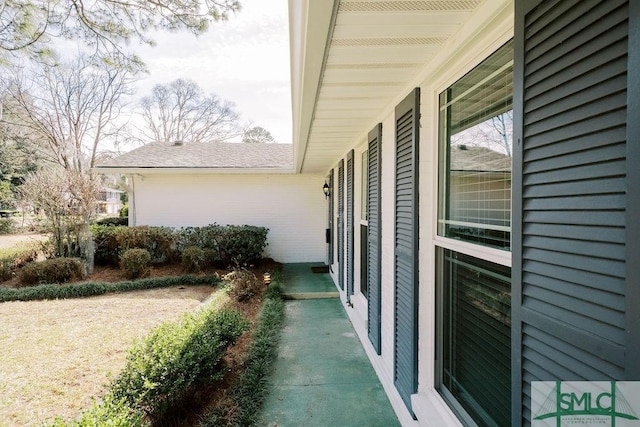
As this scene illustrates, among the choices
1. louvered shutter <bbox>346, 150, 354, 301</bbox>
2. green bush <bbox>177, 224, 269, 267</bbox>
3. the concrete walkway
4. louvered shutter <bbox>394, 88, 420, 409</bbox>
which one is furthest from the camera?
green bush <bbox>177, 224, 269, 267</bbox>

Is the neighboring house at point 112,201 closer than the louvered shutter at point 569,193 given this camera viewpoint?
No

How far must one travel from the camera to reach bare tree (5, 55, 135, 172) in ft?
54.9

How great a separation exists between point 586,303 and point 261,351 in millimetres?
3454

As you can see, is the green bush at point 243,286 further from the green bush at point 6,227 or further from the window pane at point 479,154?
the green bush at point 6,227

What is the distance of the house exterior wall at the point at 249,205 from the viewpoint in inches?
379

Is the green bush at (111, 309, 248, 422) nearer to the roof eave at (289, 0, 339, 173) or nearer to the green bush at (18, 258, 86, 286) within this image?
the roof eave at (289, 0, 339, 173)

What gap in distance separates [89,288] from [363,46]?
23.2ft

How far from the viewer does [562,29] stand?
3.42 feet

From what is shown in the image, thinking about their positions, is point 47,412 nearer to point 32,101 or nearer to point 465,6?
point 465,6

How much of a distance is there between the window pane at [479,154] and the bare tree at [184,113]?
22617 mm

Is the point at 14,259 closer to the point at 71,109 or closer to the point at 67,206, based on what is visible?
the point at 67,206

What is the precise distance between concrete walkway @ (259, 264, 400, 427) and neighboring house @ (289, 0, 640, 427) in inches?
8.7

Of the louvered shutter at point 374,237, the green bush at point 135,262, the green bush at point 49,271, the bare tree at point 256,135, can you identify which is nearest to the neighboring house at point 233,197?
the green bush at point 135,262

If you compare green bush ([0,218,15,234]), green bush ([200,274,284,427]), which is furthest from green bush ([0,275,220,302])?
green bush ([0,218,15,234])
